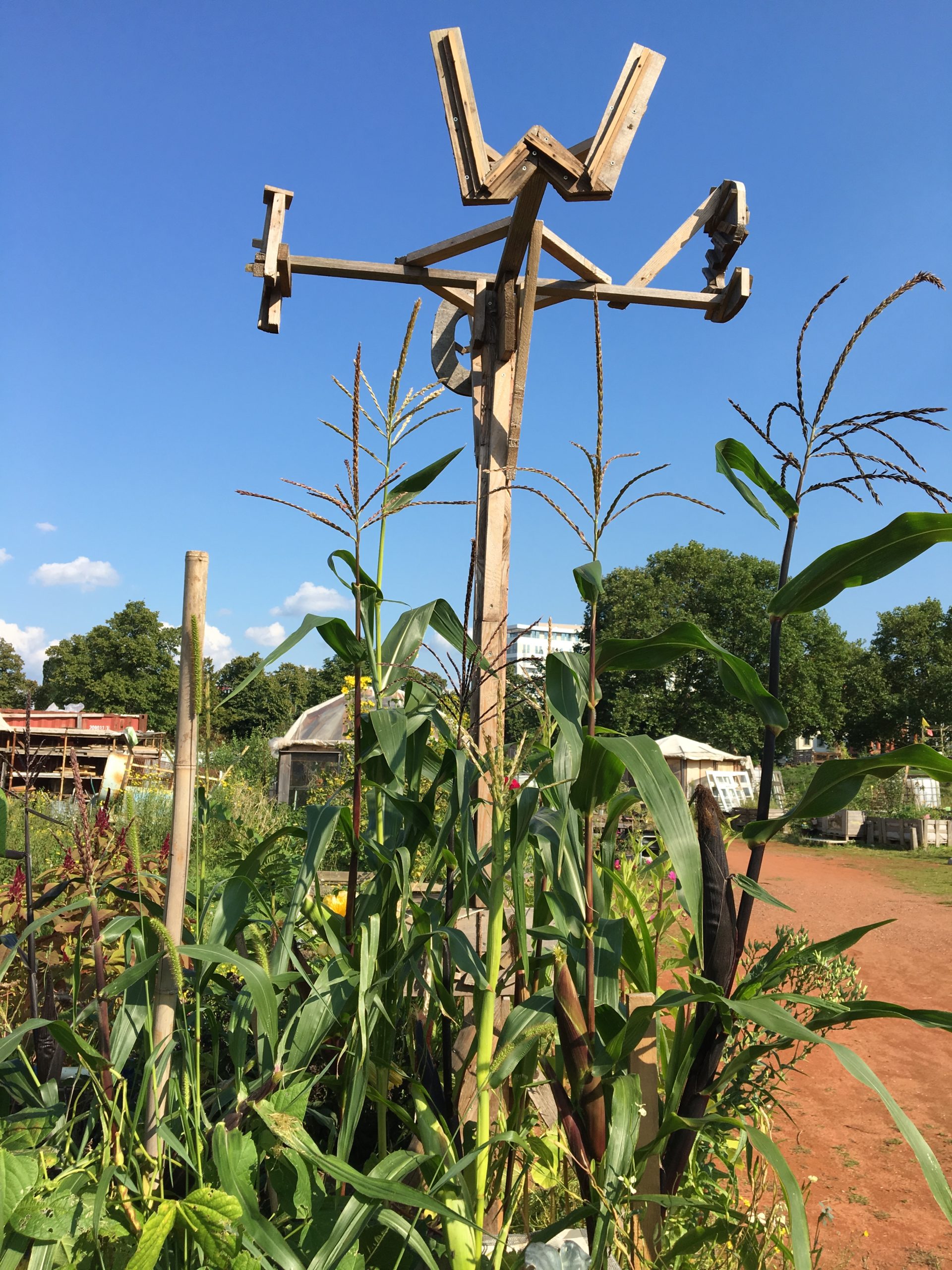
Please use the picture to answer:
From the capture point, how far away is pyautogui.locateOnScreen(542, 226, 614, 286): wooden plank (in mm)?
3119

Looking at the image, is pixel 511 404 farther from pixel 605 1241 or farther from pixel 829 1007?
pixel 605 1241

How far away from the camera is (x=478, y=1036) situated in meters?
1.17

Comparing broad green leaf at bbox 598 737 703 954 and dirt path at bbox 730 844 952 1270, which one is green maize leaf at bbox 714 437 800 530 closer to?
broad green leaf at bbox 598 737 703 954

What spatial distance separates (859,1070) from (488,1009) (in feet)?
1.68

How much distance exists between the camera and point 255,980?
3.56ft

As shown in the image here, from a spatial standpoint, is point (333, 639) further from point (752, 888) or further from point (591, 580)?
point (752, 888)

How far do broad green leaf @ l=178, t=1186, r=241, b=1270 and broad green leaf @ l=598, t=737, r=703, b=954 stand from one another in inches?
26.2

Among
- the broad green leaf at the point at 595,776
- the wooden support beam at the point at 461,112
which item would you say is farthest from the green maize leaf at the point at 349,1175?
the wooden support beam at the point at 461,112

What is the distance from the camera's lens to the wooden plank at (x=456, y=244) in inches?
122

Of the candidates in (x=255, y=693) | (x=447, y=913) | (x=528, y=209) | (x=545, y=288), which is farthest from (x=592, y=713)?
(x=255, y=693)

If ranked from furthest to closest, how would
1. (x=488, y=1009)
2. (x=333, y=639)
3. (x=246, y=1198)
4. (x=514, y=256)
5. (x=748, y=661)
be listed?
(x=748, y=661), (x=514, y=256), (x=333, y=639), (x=488, y=1009), (x=246, y=1198)

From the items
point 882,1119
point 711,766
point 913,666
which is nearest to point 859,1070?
point 882,1119

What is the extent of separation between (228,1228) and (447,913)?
53 centimetres

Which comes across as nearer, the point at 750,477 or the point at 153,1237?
the point at 153,1237
